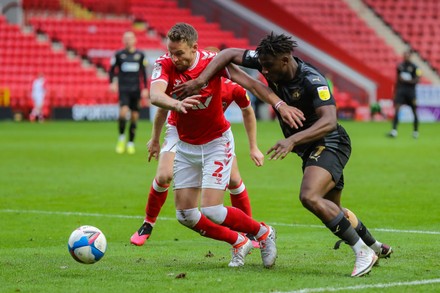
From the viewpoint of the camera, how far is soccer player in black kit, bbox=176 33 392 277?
7.53m

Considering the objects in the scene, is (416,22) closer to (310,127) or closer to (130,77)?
(130,77)

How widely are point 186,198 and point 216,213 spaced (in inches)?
13.1

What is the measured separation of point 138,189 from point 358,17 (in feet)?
111

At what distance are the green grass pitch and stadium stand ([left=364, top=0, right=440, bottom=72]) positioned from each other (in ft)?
78.8

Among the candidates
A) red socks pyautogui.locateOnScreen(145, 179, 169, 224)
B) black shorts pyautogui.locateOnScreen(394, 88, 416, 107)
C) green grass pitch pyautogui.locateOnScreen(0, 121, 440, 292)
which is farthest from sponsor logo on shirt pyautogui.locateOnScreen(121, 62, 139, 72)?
red socks pyautogui.locateOnScreen(145, 179, 169, 224)

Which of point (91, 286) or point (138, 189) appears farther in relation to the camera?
point (138, 189)

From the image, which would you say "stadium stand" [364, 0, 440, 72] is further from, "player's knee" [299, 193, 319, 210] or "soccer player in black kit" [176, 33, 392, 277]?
"player's knee" [299, 193, 319, 210]

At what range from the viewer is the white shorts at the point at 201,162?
27.7 feet

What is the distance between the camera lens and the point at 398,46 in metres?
46.9

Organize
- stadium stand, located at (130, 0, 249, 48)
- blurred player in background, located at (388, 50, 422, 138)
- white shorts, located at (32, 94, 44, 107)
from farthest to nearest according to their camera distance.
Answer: stadium stand, located at (130, 0, 249, 48), white shorts, located at (32, 94, 44, 107), blurred player in background, located at (388, 50, 422, 138)

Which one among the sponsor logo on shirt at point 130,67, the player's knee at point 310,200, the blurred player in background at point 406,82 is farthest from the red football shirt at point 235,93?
the blurred player in background at point 406,82

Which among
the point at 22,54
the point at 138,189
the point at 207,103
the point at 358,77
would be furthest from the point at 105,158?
the point at 358,77

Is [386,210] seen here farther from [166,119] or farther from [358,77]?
[358,77]

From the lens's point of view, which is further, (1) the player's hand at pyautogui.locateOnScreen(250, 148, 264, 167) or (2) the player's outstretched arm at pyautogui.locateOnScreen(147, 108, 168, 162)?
(2) the player's outstretched arm at pyautogui.locateOnScreen(147, 108, 168, 162)
